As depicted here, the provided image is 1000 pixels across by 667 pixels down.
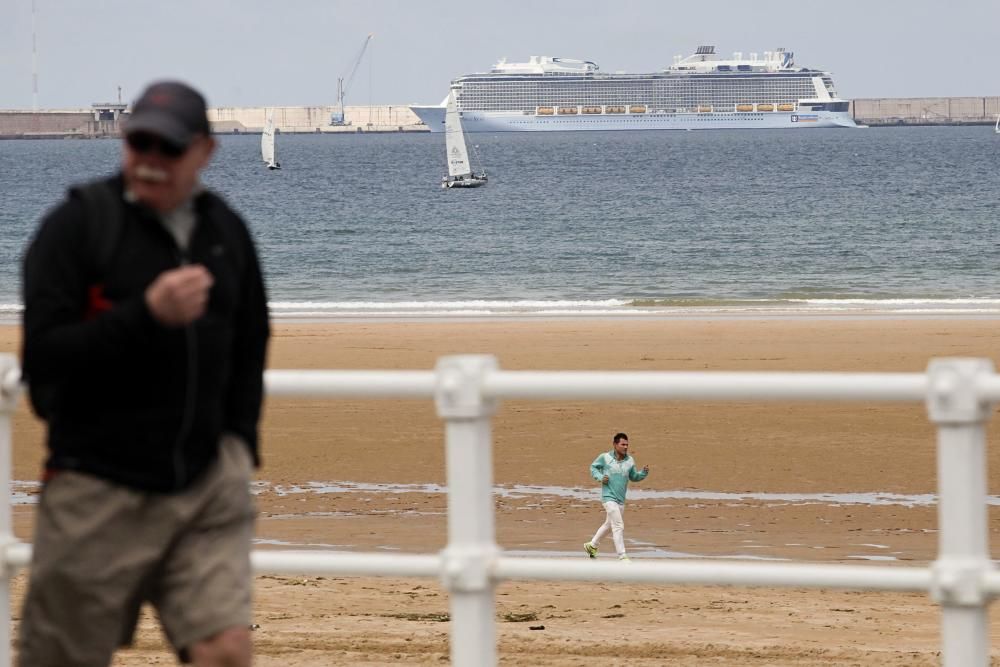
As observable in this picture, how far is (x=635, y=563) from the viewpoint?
346 cm

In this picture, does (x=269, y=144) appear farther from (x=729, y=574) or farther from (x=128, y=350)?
(x=128, y=350)

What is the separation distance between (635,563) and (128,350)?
1246 millimetres

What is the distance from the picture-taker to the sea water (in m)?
33.8

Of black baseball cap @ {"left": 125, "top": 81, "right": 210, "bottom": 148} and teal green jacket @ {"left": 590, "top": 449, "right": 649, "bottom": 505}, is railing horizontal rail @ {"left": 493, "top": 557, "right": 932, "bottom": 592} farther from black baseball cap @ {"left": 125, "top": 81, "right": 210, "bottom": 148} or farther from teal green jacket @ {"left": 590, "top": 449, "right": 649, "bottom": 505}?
teal green jacket @ {"left": 590, "top": 449, "right": 649, "bottom": 505}

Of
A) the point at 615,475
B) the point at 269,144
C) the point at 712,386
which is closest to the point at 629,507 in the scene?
the point at 615,475

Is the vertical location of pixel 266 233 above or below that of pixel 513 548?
above

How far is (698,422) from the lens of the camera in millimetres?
14797

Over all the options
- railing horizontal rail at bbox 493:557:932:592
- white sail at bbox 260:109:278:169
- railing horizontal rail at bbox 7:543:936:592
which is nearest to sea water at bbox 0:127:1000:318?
white sail at bbox 260:109:278:169

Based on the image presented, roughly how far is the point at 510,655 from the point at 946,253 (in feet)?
138

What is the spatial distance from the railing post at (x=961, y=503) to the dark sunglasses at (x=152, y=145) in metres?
1.52

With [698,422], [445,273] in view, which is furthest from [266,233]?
[698,422]

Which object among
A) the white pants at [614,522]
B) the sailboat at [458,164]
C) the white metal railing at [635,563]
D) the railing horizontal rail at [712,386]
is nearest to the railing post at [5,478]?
the white metal railing at [635,563]

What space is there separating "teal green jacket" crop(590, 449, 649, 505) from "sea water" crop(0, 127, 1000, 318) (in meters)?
17.9

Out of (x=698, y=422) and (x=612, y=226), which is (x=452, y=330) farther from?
(x=612, y=226)
